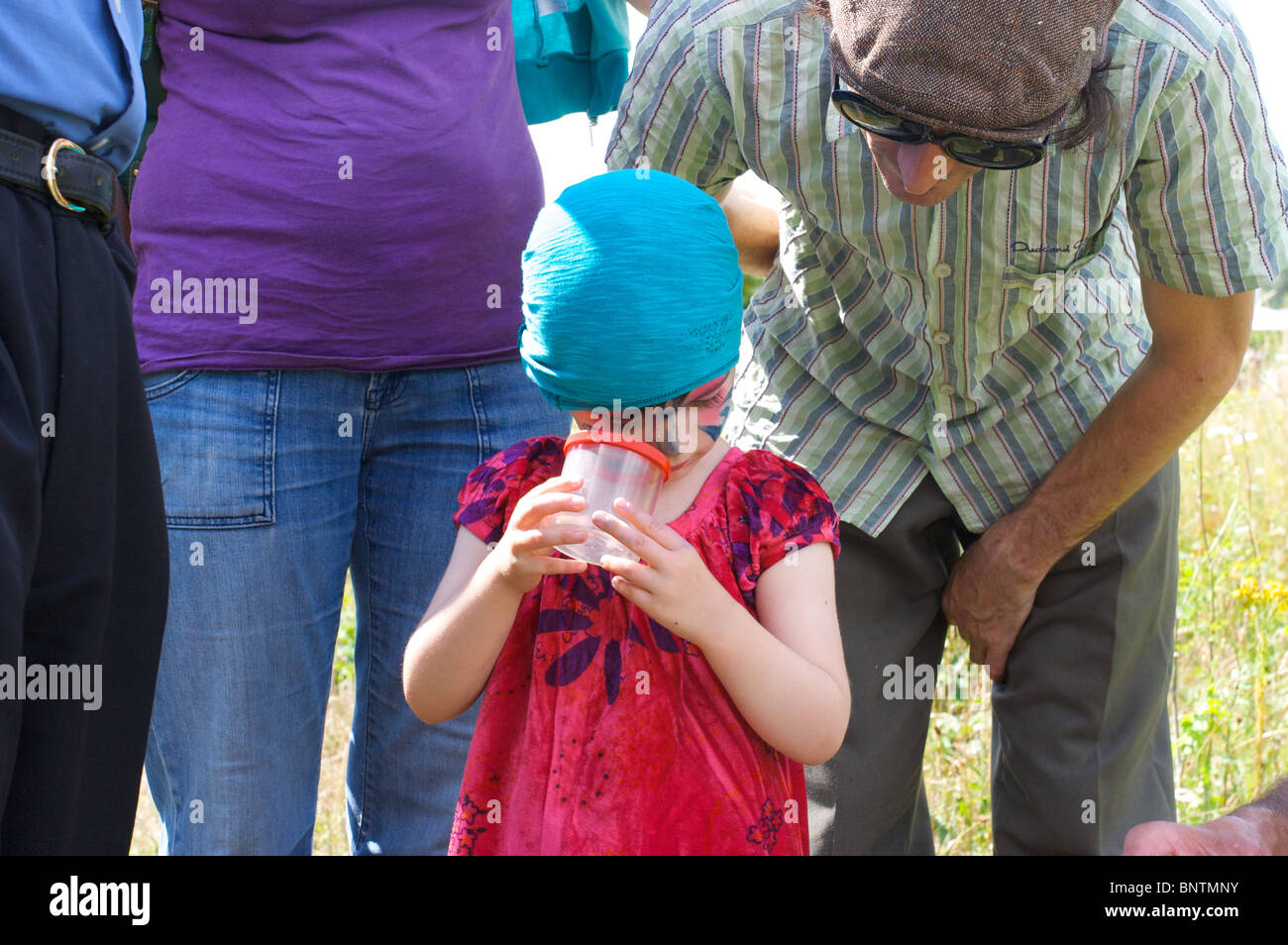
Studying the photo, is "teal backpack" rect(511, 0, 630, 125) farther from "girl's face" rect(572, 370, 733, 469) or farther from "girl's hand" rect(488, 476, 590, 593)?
"girl's hand" rect(488, 476, 590, 593)

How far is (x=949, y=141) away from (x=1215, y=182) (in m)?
0.48

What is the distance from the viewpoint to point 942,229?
7.18 ft

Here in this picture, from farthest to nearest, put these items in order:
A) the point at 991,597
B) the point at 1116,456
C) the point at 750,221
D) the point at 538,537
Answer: the point at 750,221 → the point at 991,597 → the point at 1116,456 → the point at 538,537

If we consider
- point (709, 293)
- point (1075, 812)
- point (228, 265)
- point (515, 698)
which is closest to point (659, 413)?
point (709, 293)

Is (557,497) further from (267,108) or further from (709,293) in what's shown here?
(267,108)

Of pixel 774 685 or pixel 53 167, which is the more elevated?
pixel 53 167

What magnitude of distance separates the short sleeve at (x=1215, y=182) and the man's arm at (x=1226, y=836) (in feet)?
2.67

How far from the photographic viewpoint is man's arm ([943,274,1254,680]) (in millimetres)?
2178

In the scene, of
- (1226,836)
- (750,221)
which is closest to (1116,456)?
(1226,836)

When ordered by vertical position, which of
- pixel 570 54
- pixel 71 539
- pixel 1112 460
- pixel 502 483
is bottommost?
pixel 71 539

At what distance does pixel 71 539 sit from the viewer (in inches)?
63.5

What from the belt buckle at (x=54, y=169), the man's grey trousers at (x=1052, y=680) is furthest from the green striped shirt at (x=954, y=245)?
the belt buckle at (x=54, y=169)

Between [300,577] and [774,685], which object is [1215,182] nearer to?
[774,685]

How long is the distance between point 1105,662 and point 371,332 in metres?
1.51
